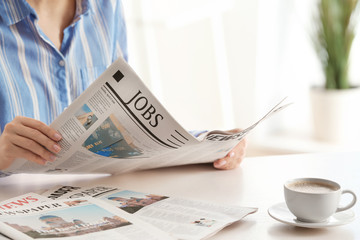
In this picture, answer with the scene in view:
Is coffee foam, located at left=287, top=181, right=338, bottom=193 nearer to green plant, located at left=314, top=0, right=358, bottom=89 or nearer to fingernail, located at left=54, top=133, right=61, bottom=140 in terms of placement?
fingernail, located at left=54, top=133, right=61, bottom=140

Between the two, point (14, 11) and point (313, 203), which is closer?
point (313, 203)

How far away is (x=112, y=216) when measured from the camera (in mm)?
916

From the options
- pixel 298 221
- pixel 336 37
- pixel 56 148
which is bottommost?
pixel 298 221

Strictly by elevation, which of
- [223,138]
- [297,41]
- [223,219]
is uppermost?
[297,41]

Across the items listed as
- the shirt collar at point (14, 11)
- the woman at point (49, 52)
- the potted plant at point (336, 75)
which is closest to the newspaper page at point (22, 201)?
the woman at point (49, 52)

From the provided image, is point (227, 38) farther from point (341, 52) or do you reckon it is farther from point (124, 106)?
point (124, 106)

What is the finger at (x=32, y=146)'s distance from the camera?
1.08 metres

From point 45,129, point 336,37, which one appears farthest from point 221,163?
point 336,37

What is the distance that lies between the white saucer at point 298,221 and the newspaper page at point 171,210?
1.6 inches

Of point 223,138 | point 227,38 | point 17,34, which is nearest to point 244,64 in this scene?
point 227,38

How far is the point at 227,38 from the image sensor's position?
336cm

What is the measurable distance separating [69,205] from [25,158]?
0.21 metres

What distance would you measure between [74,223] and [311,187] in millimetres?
408

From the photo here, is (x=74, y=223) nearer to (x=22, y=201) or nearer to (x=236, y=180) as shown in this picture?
(x=22, y=201)
